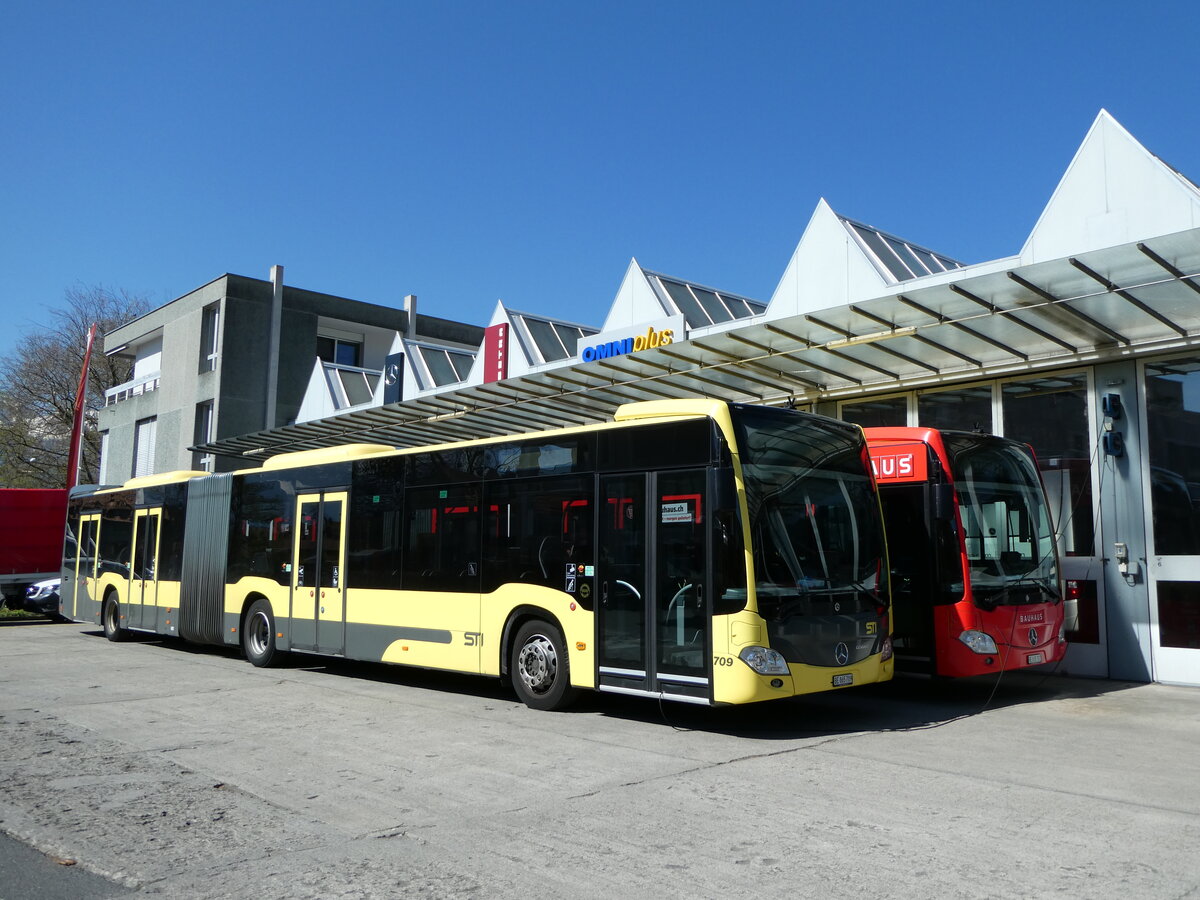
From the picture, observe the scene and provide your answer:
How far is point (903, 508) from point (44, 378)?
43.4 m

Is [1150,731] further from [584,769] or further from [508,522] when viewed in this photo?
[508,522]

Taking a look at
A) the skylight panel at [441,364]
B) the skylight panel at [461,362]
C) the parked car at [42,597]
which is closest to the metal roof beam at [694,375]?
the skylight panel at [441,364]

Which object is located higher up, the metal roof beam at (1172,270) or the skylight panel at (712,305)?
the skylight panel at (712,305)

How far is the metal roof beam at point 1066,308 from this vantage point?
1044 cm

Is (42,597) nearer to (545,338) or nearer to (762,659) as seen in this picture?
(545,338)

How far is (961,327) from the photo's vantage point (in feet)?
39.4

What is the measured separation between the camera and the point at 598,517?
955 centimetres

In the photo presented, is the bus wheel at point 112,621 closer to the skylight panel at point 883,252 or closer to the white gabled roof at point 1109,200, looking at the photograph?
the skylight panel at point 883,252

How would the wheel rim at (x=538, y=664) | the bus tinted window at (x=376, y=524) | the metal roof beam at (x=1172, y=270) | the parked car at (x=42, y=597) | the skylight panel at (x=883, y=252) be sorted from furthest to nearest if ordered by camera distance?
the parked car at (x=42, y=597) < the skylight panel at (x=883, y=252) < the bus tinted window at (x=376, y=524) < the wheel rim at (x=538, y=664) < the metal roof beam at (x=1172, y=270)

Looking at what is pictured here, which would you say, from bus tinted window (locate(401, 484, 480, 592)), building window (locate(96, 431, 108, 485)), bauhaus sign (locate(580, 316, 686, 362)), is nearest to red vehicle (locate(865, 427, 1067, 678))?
bauhaus sign (locate(580, 316, 686, 362))

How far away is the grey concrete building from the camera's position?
33.1 metres

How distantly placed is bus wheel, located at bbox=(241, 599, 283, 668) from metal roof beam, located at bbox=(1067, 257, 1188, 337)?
11.7m

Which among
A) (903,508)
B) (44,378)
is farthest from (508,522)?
(44,378)

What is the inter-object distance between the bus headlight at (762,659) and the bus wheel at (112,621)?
15.0m
